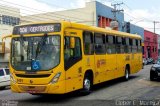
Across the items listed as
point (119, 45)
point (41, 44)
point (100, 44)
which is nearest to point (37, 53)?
point (41, 44)

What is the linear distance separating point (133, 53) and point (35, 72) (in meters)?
11.4

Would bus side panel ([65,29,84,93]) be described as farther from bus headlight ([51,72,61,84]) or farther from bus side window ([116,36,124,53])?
bus side window ([116,36,124,53])

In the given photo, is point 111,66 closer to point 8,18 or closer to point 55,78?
point 55,78

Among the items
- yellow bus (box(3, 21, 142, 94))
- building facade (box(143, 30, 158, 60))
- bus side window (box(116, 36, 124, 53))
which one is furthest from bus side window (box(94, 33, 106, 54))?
building facade (box(143, 30, 158, 60))

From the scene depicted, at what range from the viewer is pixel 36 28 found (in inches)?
527

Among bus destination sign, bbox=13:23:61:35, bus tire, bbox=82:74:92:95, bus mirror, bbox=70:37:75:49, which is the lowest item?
bus tire, bbox=82:74:92:95

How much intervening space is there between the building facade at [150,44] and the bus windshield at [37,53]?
219 ft

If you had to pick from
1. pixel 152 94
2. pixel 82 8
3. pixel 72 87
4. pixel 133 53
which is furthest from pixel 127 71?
pixel 82 8

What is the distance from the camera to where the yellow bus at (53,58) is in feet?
41.2

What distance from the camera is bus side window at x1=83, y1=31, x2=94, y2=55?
578 inches

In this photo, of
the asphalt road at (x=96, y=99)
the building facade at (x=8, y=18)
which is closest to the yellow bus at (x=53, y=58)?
the asphalt road at (x=96, y=99)

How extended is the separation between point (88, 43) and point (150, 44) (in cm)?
7266

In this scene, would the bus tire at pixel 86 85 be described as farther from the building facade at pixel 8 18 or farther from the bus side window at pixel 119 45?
the building facade at pixel 8 18

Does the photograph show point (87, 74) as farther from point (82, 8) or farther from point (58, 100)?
point (82, 8)
